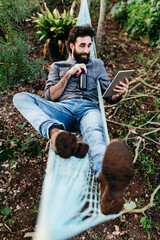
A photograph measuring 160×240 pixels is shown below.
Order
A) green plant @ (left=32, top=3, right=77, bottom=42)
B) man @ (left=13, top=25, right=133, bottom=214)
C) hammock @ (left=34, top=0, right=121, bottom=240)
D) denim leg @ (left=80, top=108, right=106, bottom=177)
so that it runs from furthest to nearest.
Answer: green plant @ (left=32, top=3, right=77, bottom=42) < denim leg @ (left=80, top=108, right=106, bottom=177) < man @ (left=13, top=25, right=133, bottom=214) < hammock @ (left=34, top=0, right=121, bottom=240)

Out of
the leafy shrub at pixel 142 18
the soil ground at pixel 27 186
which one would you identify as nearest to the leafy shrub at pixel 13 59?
the soil ground at pixel 27 186

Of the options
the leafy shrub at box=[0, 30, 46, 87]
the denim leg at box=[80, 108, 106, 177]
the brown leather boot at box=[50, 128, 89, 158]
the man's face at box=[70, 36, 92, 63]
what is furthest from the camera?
the leafy shrub at box=[0, 30, 46, 87]

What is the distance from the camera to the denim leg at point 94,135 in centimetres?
117

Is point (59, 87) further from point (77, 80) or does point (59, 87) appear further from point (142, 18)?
point (142, 18)

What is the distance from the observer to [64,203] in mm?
845

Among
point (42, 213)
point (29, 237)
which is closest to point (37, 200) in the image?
point (29, 237)

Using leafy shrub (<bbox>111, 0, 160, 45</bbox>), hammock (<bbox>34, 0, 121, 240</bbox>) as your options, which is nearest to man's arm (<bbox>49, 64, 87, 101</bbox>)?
hammock (<bbox>34, 0, 121, 240</bbox>)

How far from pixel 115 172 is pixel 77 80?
1.09 metres

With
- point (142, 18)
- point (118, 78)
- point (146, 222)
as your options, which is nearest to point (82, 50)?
point (118, 78)

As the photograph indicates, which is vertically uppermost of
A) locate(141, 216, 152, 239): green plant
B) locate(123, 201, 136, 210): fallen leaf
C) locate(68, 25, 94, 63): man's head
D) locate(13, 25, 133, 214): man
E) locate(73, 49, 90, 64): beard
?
locate(68, 25, 94, 63): man's head

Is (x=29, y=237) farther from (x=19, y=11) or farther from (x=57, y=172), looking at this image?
(x=19, y=11)

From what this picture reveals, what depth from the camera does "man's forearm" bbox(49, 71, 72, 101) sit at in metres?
1.66

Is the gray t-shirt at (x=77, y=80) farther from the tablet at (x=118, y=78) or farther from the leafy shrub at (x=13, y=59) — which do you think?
the leafy shrub at (x=13, y=59)

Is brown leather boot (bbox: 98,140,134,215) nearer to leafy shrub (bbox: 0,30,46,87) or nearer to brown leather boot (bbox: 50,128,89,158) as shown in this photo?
brown leather boot (bbox: 50,128,89,158)
